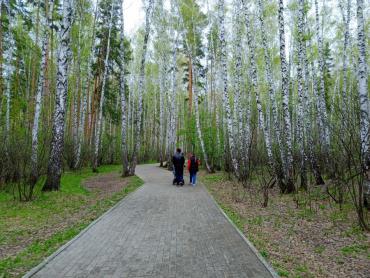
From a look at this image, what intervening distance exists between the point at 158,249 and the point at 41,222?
3.85 metres

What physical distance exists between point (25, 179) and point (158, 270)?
24.9 ft

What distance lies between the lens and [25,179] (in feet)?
32.5

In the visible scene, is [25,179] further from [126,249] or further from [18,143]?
[126,249]

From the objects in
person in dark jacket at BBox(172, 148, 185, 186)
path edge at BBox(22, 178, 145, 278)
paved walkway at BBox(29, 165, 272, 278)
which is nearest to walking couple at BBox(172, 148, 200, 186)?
person in dark jacket at BBox(172, 148, 185, 186)

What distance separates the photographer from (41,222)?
7.38 m

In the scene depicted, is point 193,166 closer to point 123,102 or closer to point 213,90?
point 123,102

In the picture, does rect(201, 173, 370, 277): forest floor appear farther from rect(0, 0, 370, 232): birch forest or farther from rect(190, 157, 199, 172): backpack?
rect(190, 157, 199, 172): backpack

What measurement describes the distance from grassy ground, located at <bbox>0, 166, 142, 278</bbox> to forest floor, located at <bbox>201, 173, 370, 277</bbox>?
152 inches

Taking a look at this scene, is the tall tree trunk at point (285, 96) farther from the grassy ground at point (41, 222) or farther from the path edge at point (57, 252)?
the path edge at point (57, 252)

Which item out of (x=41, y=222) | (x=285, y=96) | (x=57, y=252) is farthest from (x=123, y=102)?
(x=57, y=252)

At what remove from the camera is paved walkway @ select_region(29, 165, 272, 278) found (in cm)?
427

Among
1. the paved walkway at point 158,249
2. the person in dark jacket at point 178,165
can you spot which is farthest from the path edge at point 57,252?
the person in dark jacket at point 178,165

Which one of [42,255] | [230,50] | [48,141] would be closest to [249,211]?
[42,255]

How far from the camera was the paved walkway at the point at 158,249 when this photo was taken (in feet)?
14.0
